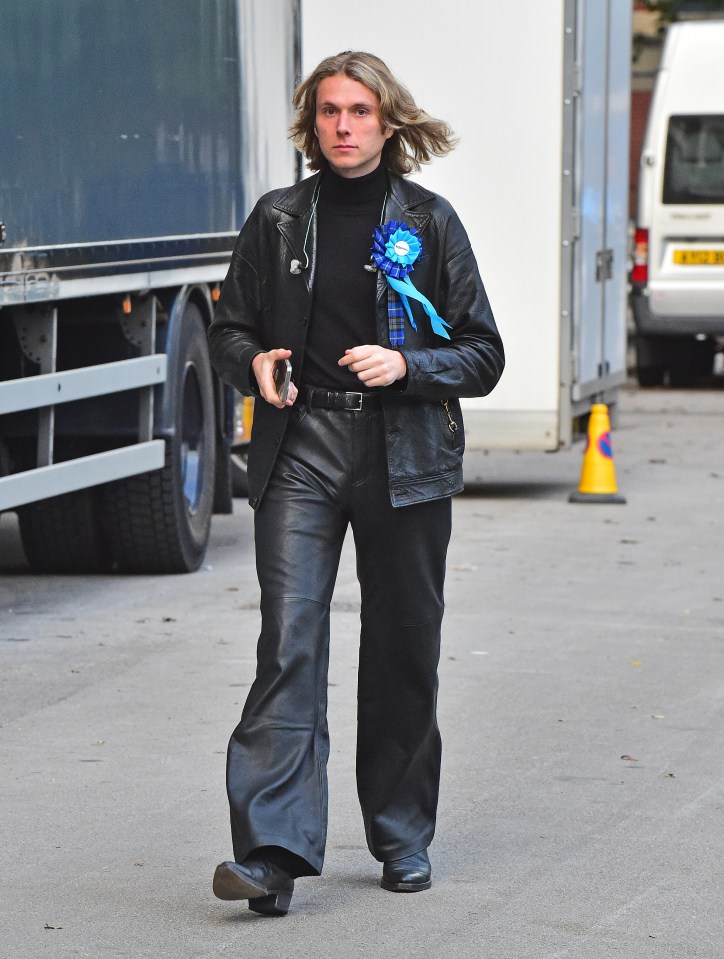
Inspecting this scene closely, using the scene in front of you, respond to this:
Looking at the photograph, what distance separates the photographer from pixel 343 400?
462cm

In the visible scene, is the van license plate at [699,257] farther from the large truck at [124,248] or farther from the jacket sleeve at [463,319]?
the jacket sleeve at [463,319]

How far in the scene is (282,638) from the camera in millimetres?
4539

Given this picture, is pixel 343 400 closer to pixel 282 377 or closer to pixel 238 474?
pixel 282 377

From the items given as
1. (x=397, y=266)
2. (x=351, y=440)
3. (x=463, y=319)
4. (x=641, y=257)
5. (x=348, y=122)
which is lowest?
(x=641, y=257)

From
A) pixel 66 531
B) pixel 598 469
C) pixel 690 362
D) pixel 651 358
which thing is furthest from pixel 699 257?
pixel 66 531

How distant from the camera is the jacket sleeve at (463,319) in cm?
463

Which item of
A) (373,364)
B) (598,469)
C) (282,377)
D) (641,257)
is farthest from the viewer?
(641,257)

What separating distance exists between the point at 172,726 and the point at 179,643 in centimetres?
145

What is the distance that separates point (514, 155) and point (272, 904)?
856 centimetres

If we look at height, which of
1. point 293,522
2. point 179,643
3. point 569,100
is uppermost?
point 569,100

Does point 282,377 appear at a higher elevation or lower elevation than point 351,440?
higher

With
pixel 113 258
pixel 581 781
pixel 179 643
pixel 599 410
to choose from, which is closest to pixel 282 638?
pixel 581 781

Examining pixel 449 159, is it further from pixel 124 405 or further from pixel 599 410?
pixel 124 405

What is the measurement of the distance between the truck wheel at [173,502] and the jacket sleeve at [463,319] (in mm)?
4832
